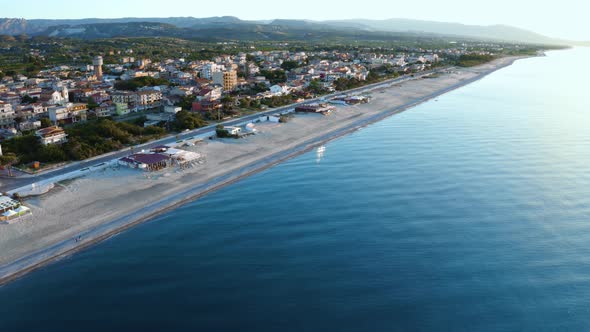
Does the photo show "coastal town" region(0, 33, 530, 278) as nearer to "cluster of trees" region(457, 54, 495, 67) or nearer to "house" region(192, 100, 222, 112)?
"house" region(192, 100, 222, 112)

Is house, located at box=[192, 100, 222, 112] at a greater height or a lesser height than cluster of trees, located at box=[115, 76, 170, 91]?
lesser

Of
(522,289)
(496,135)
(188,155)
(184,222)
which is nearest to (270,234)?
(184,222)

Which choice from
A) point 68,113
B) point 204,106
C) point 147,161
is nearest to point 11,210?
point 147,161

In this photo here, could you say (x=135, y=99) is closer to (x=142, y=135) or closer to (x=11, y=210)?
(x=142, y=135)

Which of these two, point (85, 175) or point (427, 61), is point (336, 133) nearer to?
point (85, 175)

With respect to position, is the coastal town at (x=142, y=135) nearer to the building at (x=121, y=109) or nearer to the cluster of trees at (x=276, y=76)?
the building at (x=121, y=109)

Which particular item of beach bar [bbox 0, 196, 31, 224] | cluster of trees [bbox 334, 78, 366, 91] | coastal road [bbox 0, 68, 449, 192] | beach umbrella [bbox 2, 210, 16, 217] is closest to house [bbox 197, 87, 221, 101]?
coastal road [bbox 0, 68, 449, 192]

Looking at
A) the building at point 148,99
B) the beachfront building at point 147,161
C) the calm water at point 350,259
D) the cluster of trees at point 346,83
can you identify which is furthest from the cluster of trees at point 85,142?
the cluster of trees at point 346,83
